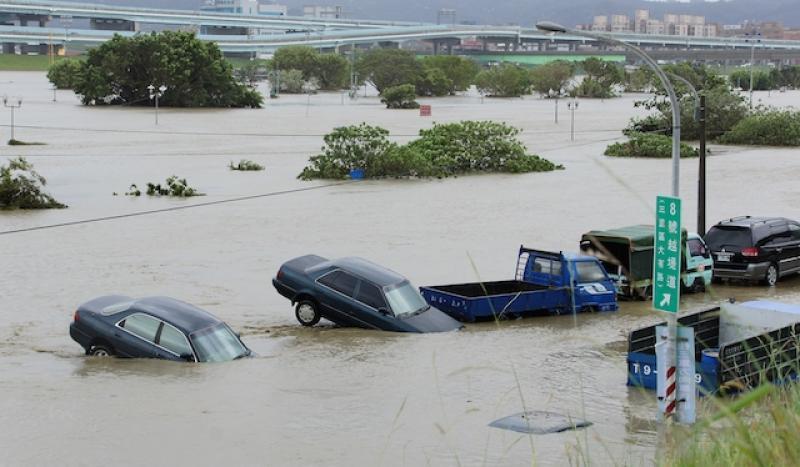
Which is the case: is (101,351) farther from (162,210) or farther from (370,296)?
(162,210)

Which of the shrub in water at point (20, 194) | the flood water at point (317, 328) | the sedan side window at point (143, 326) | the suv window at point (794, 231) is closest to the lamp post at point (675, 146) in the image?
the flood water at point (317, 328)

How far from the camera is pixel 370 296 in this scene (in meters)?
20.5

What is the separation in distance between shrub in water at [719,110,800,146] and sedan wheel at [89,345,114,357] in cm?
A: 5749

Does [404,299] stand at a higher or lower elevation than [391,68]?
lower

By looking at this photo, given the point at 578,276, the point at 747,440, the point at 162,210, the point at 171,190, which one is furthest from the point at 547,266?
the point at 171,190

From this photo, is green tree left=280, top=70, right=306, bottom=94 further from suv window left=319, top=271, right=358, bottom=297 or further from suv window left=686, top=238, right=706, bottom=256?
suv window left=319, top=271, right=358, bottom=297

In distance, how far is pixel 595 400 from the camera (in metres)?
16.0

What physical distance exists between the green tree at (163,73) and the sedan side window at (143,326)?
84.9 meters

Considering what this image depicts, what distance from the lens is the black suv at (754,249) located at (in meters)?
25.7

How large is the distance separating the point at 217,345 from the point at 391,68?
13011 cm

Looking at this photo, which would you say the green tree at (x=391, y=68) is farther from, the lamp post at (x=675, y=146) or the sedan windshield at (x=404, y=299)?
the lamp post at (x=675, y=146)

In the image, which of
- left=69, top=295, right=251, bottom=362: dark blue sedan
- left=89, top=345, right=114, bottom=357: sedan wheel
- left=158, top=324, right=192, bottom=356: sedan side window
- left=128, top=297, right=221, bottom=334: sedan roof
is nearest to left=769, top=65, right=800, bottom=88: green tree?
left=128, top=297, right=221, bottom=334: sedan roof

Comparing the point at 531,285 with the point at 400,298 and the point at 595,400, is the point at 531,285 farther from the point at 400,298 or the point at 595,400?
the point at 595,400

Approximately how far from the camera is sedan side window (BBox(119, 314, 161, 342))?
58.5 feet
